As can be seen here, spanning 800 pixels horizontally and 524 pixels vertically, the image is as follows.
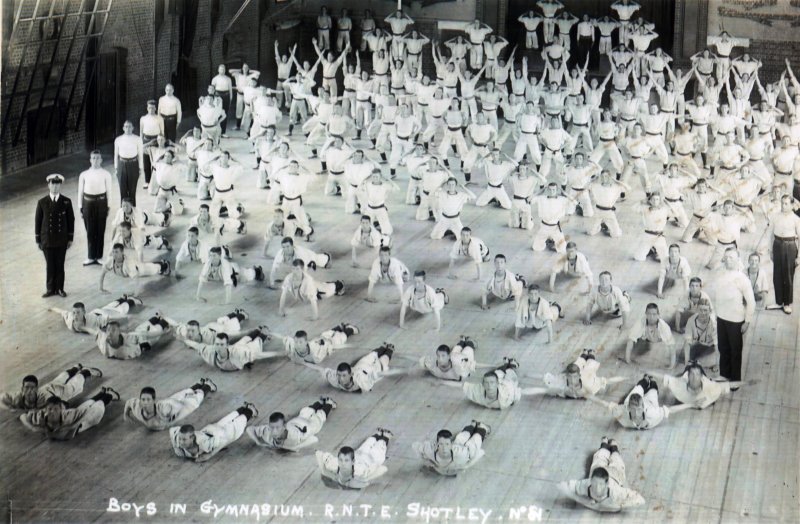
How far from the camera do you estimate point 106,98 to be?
21094mm

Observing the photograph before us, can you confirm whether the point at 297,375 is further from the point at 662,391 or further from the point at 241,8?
the point at 241,8

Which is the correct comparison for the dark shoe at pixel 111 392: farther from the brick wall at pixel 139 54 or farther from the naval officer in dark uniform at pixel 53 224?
the brick wall at pixel 139 54

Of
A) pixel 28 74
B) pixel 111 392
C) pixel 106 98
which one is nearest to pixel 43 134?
pixel 28 74

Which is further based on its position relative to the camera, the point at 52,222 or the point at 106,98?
the point at 106,98

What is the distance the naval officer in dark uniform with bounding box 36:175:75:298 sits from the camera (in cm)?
1338

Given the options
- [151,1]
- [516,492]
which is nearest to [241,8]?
[151,1]

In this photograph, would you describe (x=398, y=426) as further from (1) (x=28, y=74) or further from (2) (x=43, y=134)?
(2) (x=43, y=134)

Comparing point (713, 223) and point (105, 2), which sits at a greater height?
point (105, 2)

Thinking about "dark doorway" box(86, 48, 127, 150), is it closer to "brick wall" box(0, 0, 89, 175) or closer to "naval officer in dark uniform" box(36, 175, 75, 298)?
"brick wall" box(0, 0, 89, 175)

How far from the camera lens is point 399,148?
19.6 metres

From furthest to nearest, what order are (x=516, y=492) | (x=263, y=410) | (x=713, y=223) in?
(x=713, y=223), (x=263, y=410), (x=516, y=492)

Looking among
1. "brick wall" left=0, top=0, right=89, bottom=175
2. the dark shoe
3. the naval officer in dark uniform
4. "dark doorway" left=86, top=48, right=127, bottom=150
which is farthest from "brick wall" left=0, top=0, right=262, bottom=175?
the dark shoe

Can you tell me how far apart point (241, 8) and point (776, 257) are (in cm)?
1467

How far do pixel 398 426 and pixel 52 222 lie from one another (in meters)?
5.26
